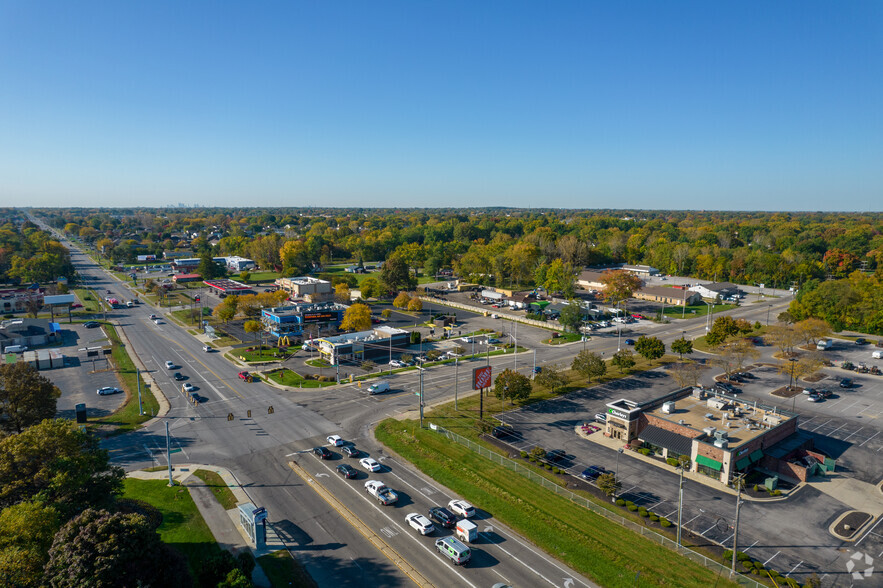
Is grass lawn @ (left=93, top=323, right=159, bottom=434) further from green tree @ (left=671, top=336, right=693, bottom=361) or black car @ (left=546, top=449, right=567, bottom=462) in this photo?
green tree @ (left=671, top=336, right=693, bottom=361)

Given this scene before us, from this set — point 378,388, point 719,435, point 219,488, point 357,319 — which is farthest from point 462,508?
point 357,319

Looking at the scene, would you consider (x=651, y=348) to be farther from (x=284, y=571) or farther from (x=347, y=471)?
(x=284, y=571)

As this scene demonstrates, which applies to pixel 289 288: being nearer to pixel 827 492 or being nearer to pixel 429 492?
pixel 429 492

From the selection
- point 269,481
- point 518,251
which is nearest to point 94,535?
point 269,481

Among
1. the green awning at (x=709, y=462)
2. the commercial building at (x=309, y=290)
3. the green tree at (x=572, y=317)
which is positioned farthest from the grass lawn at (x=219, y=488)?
the commercial building at (x=309, y=290)

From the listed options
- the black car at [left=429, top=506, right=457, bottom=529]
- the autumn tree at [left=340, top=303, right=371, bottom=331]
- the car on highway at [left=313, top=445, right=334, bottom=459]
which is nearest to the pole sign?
the car on highway at [left=313, top=445, right=334, bottom=459]

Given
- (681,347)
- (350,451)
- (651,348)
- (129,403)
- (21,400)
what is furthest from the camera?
(681,347)
